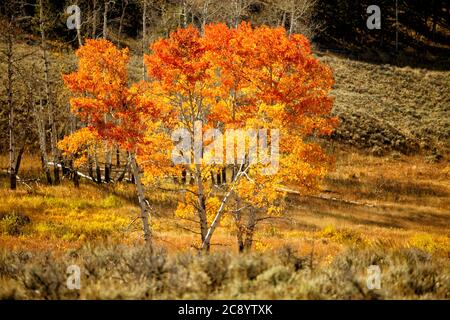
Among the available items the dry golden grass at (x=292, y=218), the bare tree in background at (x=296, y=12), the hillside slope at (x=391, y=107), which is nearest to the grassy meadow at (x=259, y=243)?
the dry golden grass at (x=292, y=218)

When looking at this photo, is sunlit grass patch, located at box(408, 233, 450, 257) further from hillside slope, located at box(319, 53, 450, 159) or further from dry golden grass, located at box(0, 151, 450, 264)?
hillside slope, located at box(319, 53, 450, 159)

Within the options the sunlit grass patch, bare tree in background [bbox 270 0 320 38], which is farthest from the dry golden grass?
bare tree in background [bbox 270 0 320 38]

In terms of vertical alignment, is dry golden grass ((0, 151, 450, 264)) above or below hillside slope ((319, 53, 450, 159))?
below

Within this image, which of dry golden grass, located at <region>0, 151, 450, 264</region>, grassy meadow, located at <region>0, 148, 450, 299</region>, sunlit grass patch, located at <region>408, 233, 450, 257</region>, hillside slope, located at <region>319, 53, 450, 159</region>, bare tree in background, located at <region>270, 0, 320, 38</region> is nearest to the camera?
grassy meadow, located at <region>0, 148, 450, 299</region>

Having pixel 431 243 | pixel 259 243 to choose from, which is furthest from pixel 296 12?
pixel 259 243

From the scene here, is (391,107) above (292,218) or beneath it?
above

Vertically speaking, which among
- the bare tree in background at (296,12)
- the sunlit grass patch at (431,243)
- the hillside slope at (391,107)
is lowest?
the sunlit grass patch at (431,243)

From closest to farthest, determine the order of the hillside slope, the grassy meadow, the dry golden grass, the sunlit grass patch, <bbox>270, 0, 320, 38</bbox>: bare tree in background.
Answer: the grassy meadow < the dry golden grass < the sunlit grass patch < <bbox>270, 0, 320, 38</bbox>: bare tree in background < the hillside slope

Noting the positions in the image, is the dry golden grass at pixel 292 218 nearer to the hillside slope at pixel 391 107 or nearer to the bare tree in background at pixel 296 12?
the hillside slope at pixel 391 107

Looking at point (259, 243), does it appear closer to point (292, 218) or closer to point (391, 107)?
point (292, 218)

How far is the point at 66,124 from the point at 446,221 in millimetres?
29897

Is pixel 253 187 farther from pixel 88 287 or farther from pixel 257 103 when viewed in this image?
pixel 88 287

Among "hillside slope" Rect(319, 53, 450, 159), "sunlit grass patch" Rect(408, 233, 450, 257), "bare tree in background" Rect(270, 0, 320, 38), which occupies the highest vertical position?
"bare tree in background" Rect(270, 0, 320, 38)

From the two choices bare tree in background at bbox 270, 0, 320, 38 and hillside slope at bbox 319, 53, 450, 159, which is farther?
hillside slope at bbox 319, 53, 450, 159
